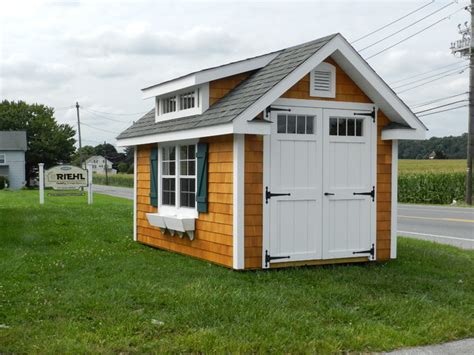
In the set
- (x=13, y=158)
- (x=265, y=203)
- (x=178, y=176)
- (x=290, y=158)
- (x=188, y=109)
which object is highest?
(x=188, y=109)

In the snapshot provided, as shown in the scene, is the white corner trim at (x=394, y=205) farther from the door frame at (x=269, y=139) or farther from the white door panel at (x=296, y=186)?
the white door panel at (x=296, y=186)

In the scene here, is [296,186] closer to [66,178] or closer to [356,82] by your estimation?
[356,82]

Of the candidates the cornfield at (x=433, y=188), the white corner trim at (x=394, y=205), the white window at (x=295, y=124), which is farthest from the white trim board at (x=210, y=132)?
the cornfield at (x=433, y=188)

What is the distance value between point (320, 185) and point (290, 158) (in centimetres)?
69

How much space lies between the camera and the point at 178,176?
456 inches

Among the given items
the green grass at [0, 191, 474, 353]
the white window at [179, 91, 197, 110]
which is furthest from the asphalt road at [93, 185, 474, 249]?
the white window at [179, 91, 197, 110]

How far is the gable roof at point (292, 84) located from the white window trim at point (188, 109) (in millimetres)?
134

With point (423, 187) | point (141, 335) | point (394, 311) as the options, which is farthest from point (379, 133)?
point (423, 187)

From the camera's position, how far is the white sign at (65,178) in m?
24.4

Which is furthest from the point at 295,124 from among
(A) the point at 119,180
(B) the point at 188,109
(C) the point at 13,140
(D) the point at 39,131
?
(A) the point at 119,180

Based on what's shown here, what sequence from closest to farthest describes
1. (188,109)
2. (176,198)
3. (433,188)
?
1. (188,109)
2. (176,198)
3. (433,188)

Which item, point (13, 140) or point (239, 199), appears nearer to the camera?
point (239, 199)

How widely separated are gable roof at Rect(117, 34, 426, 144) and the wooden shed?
19 mm

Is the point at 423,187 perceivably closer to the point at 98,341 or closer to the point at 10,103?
the point at 98,341
